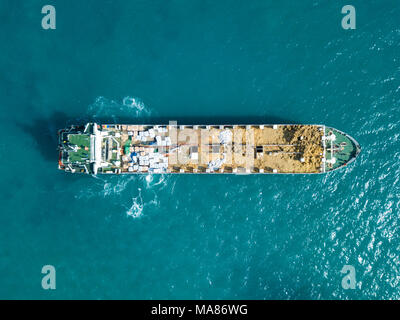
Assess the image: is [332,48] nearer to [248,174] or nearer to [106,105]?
[248,174]

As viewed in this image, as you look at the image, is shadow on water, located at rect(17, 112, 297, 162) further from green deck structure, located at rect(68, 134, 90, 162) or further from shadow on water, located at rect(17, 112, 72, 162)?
green deck structure, located at rect(68, 134, 90, 162)

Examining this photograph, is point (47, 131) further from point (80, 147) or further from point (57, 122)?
point (80, 147)

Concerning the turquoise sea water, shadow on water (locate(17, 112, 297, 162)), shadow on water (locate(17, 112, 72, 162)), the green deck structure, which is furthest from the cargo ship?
shadow on water (locate(17, 112, 72, 162))

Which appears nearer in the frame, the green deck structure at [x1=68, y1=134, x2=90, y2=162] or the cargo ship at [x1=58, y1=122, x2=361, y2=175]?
the cargo ship at [x1=58, y1=122, x2=361, y2=175]

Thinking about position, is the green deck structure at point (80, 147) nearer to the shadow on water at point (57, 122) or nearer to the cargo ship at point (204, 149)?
the cargo ship at point (204, 149)

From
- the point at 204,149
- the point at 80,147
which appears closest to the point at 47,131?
the point at 80,147

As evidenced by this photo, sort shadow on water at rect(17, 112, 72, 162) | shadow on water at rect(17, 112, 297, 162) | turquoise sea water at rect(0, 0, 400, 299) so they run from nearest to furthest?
turquoise sea water at rect(0, 0, 400, 299) < shadow on water at rect(17, 112, 297, 162) < shadow on water at rect(17, 112, 72, 162)
